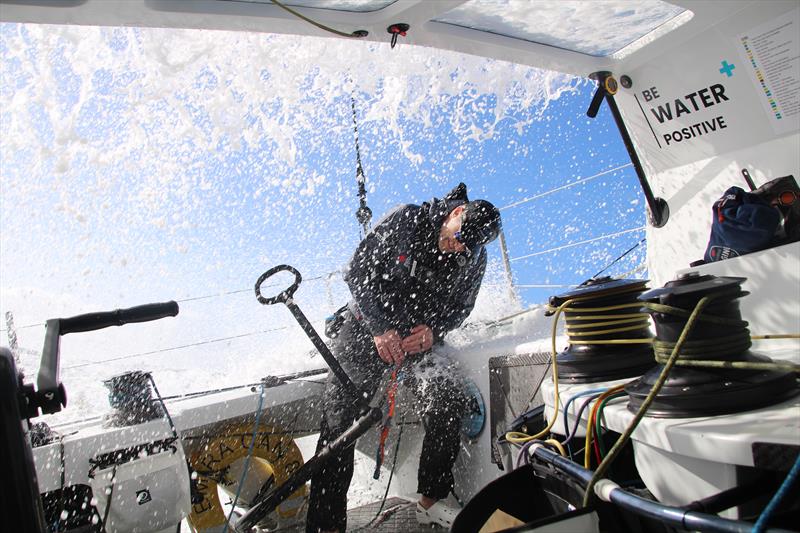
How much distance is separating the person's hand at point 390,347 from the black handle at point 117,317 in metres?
2.26

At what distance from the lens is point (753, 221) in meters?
1.90

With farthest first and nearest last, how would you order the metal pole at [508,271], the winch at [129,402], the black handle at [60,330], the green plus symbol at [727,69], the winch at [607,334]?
the metal pole at [508,271]
the winch at [129,402]
the green plus symbol at [727,69]
the winch at [607,334]
the black handle at [60,330]

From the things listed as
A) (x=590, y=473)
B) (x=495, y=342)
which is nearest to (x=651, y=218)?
(x=495, y=342)

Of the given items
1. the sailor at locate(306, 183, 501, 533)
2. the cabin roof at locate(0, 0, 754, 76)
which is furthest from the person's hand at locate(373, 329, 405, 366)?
the cabin roof at locate(0, 0, 754, 76)

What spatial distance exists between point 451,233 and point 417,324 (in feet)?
1.98

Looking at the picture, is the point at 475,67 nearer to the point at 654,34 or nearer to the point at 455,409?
the point at 654,34

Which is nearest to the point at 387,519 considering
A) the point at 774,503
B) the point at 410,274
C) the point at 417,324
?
the point at 417,324

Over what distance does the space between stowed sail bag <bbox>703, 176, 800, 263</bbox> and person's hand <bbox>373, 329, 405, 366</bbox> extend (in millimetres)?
1827

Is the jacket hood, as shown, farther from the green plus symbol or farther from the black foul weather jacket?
the green plus symbol

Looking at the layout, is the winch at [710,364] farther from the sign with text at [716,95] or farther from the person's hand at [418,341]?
the person's hand at [418,341]

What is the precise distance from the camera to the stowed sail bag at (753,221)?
189 centimetres

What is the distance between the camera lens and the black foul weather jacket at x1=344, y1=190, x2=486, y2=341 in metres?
3.55

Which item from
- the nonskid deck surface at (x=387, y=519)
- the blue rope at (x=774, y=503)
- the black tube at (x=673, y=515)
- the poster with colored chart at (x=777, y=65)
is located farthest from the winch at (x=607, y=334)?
the nonskid deck surface at (x=387, y=519)

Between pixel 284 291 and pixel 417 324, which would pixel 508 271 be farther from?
pixel 284 291
